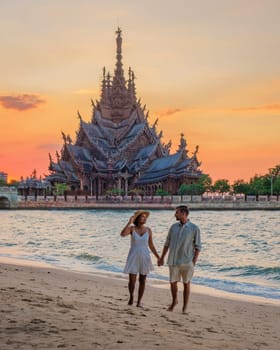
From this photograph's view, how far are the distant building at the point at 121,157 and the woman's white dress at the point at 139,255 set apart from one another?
265 ft

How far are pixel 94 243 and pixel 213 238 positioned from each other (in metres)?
8.46

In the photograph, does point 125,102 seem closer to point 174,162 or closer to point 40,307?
point 174,162

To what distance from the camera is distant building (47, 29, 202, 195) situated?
91438 mm

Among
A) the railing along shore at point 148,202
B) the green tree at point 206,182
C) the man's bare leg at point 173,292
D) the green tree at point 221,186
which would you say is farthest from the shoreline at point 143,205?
the man's bare leg at point 173,292

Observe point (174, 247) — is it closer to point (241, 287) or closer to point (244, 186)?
point (241, 287)

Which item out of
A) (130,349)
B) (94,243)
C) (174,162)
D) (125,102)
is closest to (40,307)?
(130,349)

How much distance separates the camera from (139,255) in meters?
8.84

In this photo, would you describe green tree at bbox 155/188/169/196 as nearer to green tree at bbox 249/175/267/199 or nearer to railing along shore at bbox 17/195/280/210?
railing along shore at bbox 17/195/280/210

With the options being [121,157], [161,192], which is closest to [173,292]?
[161,192]

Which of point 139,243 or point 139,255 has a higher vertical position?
point 139,243

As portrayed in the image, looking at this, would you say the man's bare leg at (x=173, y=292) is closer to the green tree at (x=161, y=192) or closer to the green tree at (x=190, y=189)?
the green tree at (x=161, y=192)

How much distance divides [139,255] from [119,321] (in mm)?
1526

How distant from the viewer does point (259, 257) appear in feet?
82.9

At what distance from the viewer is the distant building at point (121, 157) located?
300 feet
